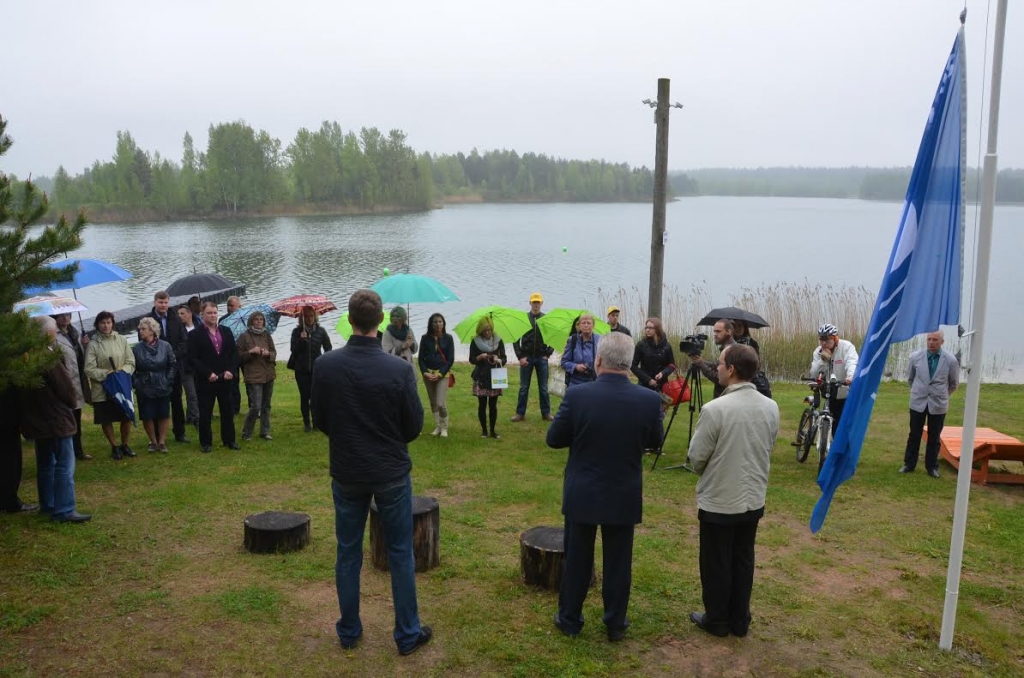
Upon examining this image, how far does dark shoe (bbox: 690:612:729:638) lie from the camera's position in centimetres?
476

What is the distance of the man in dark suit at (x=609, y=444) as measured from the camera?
434 centimetres

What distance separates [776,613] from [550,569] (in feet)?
4.94

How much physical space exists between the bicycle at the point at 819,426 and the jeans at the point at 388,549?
231 inches

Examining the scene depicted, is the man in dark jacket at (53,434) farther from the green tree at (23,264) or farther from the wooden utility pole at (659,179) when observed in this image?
the wooden utility pole at (659,179)

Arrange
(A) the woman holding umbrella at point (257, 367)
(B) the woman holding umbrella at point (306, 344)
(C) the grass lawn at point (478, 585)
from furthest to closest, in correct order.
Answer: (B) the woman holding umbrella at point (306, 344)
(A) the woman holding umbrella at point (257, 367)
(C) the grass lawn at point (478, 585)

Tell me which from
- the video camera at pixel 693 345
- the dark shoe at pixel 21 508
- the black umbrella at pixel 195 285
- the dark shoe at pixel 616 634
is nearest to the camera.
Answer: the dark shoe at pixel 616 634

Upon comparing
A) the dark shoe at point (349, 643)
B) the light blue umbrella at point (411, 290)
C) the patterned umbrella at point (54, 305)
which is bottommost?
the dark shoe at point (349, 643)

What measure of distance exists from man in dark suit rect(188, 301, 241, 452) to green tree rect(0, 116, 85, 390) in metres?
3.35

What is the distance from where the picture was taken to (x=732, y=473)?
14.9ft

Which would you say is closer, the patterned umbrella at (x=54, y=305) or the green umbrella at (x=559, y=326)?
the patterned umbrella at (x=54, y=305)

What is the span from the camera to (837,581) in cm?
A: 574

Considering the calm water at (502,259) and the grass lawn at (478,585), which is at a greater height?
the calm water at (502,259)

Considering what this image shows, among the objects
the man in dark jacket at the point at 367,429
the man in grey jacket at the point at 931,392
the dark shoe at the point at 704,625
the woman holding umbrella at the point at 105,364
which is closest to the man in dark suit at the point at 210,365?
the woman holding umbrella at the point at 105,364

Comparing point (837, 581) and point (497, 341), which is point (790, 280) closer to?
point (497, 341)
